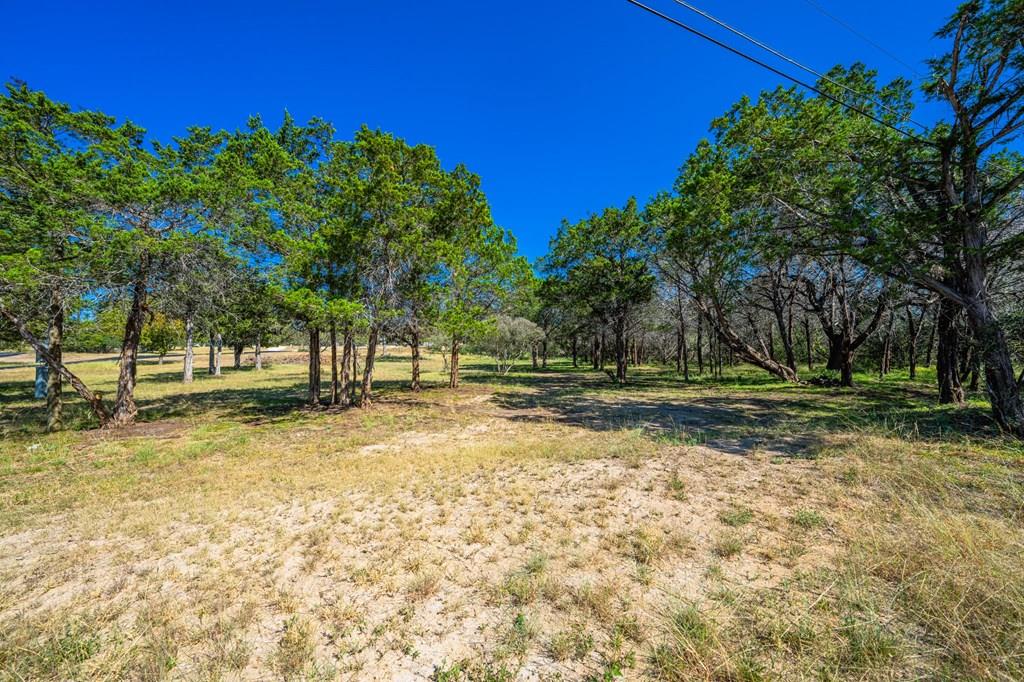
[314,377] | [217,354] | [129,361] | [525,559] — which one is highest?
[129,361]

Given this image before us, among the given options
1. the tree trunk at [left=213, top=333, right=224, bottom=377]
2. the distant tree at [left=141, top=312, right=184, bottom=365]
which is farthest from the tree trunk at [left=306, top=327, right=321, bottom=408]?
the distant tree at [left=141, top=312, right=184, bottom=365]

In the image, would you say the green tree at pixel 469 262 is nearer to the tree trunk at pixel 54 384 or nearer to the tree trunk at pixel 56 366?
the tree trunk at pixel 56 366

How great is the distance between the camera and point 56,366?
986 centimetres

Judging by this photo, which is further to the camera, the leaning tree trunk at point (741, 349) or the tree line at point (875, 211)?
the leaning tree trunk at point (741, 349)

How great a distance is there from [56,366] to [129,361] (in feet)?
4.62

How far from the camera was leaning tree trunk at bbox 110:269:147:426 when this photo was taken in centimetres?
1014

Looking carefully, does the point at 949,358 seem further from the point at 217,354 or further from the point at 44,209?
the point at 217,354

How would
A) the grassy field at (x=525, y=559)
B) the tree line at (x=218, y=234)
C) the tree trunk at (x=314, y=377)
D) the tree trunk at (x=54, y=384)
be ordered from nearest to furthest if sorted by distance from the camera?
the grassy field at (x=525, y=559) < the tree line at (x=218, y=234) < the tree trunk at (x=54, y=384) < the tree trunk at (x=314, y=377)

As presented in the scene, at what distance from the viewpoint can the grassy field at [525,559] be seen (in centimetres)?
258

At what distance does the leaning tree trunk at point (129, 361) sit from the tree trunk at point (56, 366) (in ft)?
1.02

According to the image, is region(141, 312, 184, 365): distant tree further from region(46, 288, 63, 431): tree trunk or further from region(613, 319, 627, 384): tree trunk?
region(613, 319, 627, 384): tree trunk

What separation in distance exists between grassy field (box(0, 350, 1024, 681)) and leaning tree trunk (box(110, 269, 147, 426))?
2.20 meters

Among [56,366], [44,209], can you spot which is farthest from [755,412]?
[56,366]

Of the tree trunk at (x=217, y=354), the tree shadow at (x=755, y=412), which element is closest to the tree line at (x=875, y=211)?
the tree shadow at (x=755, y=412)
